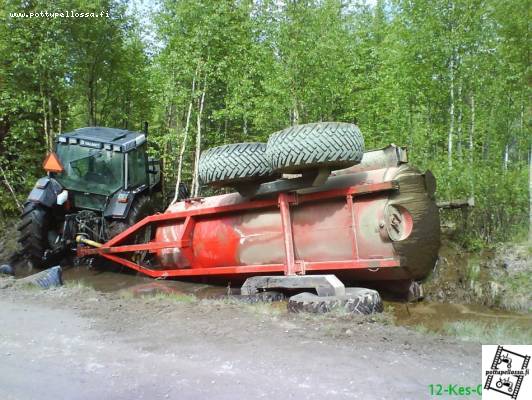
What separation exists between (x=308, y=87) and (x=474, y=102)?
391cm

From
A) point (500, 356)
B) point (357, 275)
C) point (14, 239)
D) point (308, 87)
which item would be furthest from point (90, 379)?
point (308, 87)

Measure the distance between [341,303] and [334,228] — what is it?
3.77ft

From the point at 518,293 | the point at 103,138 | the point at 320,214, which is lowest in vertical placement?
the point at 518,293

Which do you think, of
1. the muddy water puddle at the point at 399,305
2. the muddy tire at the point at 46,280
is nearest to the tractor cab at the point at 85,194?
the muddy water puddle at the point at 399,305

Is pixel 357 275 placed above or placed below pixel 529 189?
below

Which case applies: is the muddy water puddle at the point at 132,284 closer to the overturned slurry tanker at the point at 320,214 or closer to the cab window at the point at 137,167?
the overturned slurry tanker at the point at 320,214

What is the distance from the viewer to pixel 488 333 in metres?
3.83

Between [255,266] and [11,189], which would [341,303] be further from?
[11,189]

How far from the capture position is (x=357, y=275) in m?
5.41

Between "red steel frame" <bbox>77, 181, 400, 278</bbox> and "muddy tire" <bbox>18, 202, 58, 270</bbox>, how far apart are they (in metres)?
0.65

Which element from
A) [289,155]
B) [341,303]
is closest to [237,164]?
[289,155]

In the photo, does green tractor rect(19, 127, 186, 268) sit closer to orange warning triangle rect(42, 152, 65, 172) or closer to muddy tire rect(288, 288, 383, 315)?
orange warning triangle rect(42, 152, 65, 172)

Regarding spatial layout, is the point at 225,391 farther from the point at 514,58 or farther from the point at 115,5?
the point at 115,5

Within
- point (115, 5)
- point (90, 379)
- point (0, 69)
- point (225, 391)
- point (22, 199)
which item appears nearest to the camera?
point (225, 391)
